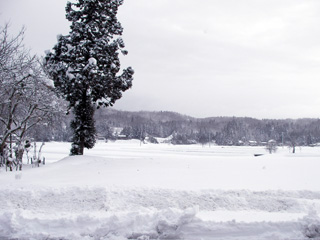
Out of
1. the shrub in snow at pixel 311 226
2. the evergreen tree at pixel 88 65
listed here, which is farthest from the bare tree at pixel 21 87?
the shrub in snow at pixel 311 226

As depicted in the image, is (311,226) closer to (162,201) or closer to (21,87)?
(162,201)

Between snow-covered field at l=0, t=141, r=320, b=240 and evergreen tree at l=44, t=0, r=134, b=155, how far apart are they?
3.54 m

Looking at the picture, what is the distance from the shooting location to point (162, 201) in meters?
8.85

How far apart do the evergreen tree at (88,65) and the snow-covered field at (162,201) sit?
3542mm

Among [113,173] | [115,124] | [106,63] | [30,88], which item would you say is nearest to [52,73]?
[30,88]

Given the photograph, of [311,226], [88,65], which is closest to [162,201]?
[311,226]

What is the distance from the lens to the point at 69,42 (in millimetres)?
18344

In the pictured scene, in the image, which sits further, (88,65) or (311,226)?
(88,65)

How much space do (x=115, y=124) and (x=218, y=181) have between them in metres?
185

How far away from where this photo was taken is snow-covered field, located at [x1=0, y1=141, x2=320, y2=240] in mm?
5949

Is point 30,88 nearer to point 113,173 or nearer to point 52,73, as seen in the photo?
point 52,73

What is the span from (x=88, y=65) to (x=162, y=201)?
10760 millimetres

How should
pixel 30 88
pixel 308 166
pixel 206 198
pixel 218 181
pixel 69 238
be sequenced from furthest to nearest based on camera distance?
pixel 30 88, pixel 308 166, pixel 218 181, pixel 206 198, pixel 69 238

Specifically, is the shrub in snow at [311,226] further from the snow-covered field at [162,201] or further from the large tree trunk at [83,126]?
the large tree trunk at [83,126]
